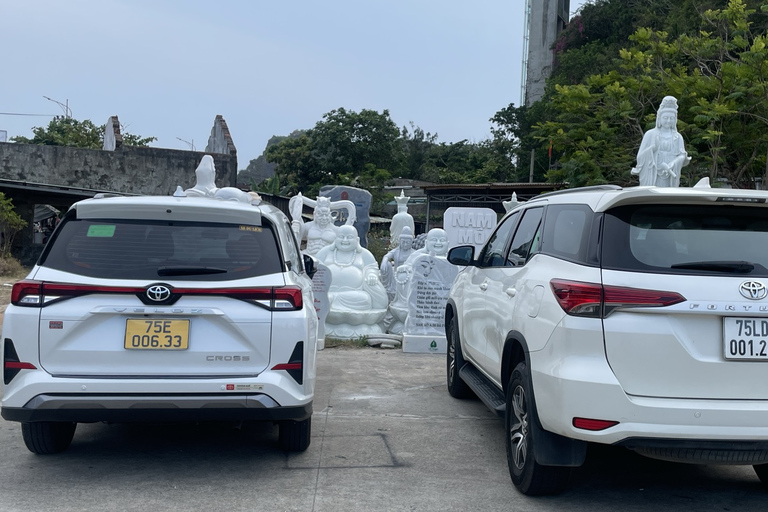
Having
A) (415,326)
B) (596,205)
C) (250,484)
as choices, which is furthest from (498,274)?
(415,326)

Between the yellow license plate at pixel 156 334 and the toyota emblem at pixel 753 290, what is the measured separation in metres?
2.83

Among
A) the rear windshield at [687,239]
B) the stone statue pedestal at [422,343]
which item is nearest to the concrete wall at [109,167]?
the stone statue pedestal at [422,343]

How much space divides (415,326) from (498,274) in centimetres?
448

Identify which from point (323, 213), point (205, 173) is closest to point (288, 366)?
point (205, 173)

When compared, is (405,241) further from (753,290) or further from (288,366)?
(753,290)

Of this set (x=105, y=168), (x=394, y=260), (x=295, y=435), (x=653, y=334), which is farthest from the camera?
(x=105, y=168)

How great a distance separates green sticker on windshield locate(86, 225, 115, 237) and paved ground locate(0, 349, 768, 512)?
143cm

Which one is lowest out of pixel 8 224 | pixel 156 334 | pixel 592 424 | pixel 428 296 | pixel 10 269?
pixel 10 269

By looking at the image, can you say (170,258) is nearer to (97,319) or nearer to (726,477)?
(97,319)

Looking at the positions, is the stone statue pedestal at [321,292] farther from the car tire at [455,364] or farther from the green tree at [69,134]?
the green tree at [69,134]

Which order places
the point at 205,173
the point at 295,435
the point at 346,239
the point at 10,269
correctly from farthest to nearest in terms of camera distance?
the point at 10,269, the point at 346,239, the point at 205,173, the point at 295,435

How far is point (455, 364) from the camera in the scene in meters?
6.36

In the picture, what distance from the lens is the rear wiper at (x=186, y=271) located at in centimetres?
407

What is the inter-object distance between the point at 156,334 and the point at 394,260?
347 inches
